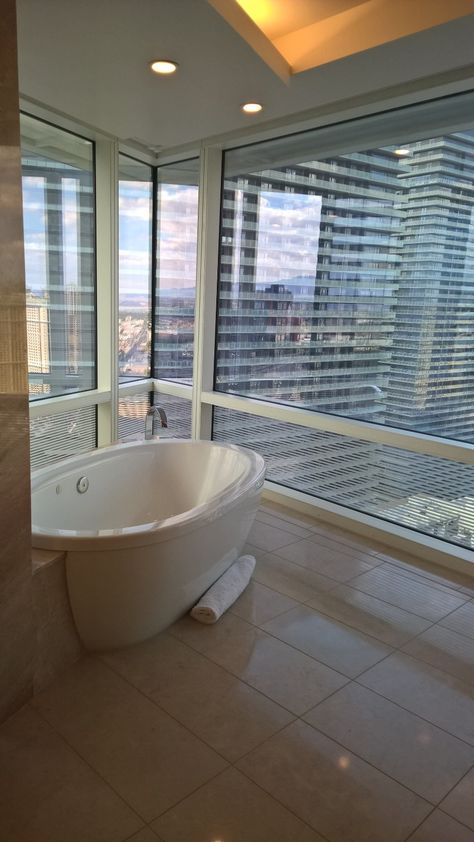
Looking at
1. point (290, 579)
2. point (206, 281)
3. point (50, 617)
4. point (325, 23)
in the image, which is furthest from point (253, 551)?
point (325, 23)

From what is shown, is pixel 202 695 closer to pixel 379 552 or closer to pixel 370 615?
pixel 370 615

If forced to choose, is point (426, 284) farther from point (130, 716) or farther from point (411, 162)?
point (130, 716)

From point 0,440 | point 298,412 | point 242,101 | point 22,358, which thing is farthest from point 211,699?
point 242,101

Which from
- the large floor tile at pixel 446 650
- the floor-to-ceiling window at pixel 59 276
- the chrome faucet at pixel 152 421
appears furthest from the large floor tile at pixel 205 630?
the floor-to-ceiling window at pixel 59 276

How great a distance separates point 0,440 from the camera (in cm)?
179

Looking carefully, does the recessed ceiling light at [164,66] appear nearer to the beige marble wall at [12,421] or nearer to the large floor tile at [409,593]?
the beige marble wall at [12,421]

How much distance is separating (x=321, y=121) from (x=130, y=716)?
10.6ft

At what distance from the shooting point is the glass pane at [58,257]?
346 centimetres

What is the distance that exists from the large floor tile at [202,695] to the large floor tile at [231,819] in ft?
0.46

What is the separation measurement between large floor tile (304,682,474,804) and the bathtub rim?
843mm

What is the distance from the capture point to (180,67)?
2432 mm

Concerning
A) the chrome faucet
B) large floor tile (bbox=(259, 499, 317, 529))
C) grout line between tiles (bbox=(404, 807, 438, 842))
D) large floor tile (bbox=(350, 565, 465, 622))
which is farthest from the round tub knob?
grout line between tiles (bbox=(404, 807, 438, 842))

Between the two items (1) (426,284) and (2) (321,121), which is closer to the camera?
(1) (426,284)

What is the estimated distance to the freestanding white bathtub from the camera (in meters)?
2.15
